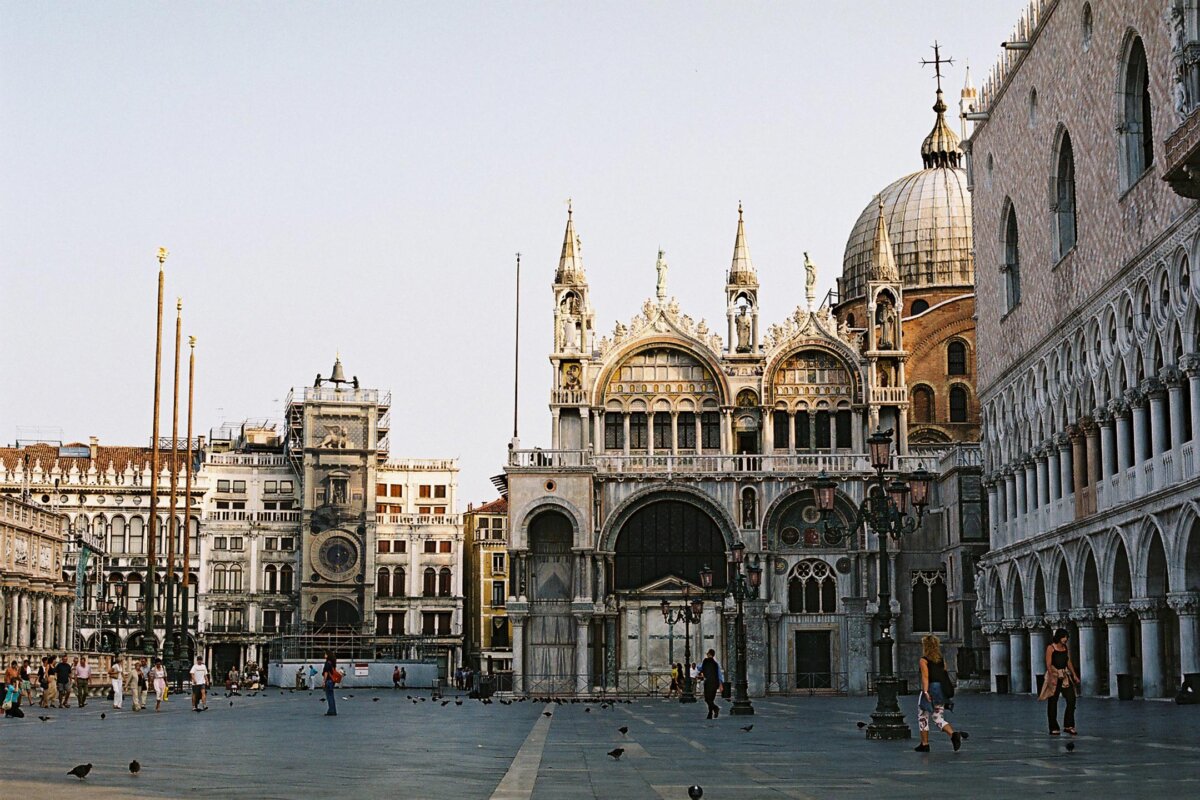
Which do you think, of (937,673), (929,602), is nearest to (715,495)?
(929,602)

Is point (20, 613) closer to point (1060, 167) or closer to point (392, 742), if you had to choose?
point (1060, 167)

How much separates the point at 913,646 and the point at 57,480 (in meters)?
51.9

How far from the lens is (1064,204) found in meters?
42.6

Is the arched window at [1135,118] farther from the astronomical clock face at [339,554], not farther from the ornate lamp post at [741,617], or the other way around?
the astronomical clock face at [339,554]

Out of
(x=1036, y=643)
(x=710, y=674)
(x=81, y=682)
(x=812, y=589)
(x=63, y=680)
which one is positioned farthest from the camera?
(x=812, y=589)

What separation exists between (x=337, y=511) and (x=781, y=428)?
1387 inches

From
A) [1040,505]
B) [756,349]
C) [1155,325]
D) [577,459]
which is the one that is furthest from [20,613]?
[1155,325]

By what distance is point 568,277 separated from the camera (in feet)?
197

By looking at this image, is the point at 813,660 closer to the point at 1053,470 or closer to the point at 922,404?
the point at 922,404

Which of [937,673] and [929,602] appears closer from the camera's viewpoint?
[937,673]

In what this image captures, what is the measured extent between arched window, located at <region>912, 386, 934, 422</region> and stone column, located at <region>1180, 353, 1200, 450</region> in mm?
30835

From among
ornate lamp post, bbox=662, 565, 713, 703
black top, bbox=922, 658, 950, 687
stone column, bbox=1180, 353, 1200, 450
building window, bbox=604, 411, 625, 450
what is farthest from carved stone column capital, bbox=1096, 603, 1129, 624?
building window, bbox=604, 411, 625, 450

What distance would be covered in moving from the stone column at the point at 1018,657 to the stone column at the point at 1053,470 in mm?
4733

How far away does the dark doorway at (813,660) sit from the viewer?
186ft
